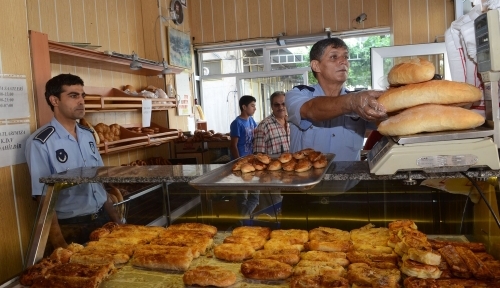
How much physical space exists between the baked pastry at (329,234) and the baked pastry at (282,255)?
0.16 metres

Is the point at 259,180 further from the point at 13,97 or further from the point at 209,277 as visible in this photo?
the point at 13,97

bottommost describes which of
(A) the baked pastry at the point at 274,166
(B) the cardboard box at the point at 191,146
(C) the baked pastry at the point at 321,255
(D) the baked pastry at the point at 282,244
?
(C) the baked pastry at the point at 321,255

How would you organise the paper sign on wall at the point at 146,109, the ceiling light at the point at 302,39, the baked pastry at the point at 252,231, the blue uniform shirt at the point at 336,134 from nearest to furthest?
the baked pastry at the point at 252,231
the blue uniform shirt at the point at 336,134
the paper sign on wall at the point at 146,109
the ceiling light at the point at 302,39

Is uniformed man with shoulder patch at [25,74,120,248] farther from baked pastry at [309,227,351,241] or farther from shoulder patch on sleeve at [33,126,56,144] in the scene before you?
baked pastry at [309,227,351,241]

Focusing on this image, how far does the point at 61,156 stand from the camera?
315 centimetres

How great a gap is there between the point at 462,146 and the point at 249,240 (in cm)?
108

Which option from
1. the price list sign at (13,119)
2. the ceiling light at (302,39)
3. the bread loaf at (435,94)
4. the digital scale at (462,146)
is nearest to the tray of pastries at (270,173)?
the digital scale at (462,146)

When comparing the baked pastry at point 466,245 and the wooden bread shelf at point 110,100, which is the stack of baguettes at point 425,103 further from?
the wooden bread shelf at point 110,100

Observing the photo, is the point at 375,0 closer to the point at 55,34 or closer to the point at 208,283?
the point at 55,34

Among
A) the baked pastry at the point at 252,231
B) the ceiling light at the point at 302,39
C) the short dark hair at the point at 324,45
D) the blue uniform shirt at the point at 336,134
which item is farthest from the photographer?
the ceiling light at the point at 302,39

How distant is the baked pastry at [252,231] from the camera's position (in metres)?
2.20

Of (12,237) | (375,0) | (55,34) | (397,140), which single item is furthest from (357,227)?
(375,0)

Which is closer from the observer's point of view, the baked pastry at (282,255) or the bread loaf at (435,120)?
the bread loaf at (435,120)

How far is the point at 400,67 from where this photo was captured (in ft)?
5.66
